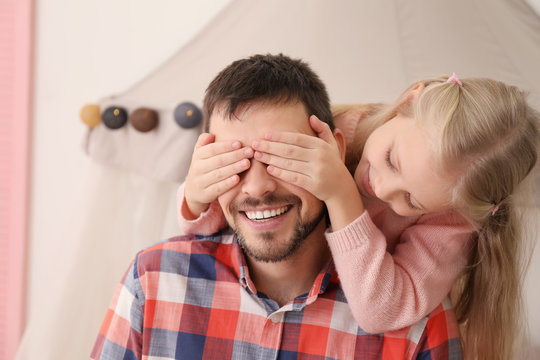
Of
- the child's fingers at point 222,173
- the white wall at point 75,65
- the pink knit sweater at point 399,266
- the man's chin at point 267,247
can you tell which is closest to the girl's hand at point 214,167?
the child's fingers at point 222,173

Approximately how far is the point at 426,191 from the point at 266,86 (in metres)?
0.38

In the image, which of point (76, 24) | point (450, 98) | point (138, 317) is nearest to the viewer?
point (450, 98)

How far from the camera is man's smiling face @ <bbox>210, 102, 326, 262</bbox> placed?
1.09 metres

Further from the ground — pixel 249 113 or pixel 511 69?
pixel 511 69

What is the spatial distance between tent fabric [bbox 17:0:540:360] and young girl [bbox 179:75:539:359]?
1.14 feet

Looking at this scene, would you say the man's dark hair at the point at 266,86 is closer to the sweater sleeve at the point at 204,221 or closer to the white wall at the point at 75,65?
the sweater sleeve at the point at 204,221

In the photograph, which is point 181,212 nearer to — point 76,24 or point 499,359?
point 499,359

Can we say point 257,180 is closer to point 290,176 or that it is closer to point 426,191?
point 290,176

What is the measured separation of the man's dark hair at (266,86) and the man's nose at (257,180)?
0.38 ft

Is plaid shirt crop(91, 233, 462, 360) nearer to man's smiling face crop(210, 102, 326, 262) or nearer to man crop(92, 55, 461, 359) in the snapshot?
man crop(92, 55, 461, 359)

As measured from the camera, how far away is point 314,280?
4.19 feet

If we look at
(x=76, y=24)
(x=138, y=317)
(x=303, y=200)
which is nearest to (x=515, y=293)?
(x=303, y=200)

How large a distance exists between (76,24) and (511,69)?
5.22 ft

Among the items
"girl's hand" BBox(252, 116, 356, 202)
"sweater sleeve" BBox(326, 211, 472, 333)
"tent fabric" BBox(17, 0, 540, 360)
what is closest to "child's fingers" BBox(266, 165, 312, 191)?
"girl's hand" BBox(252, 116, 356, 202)
